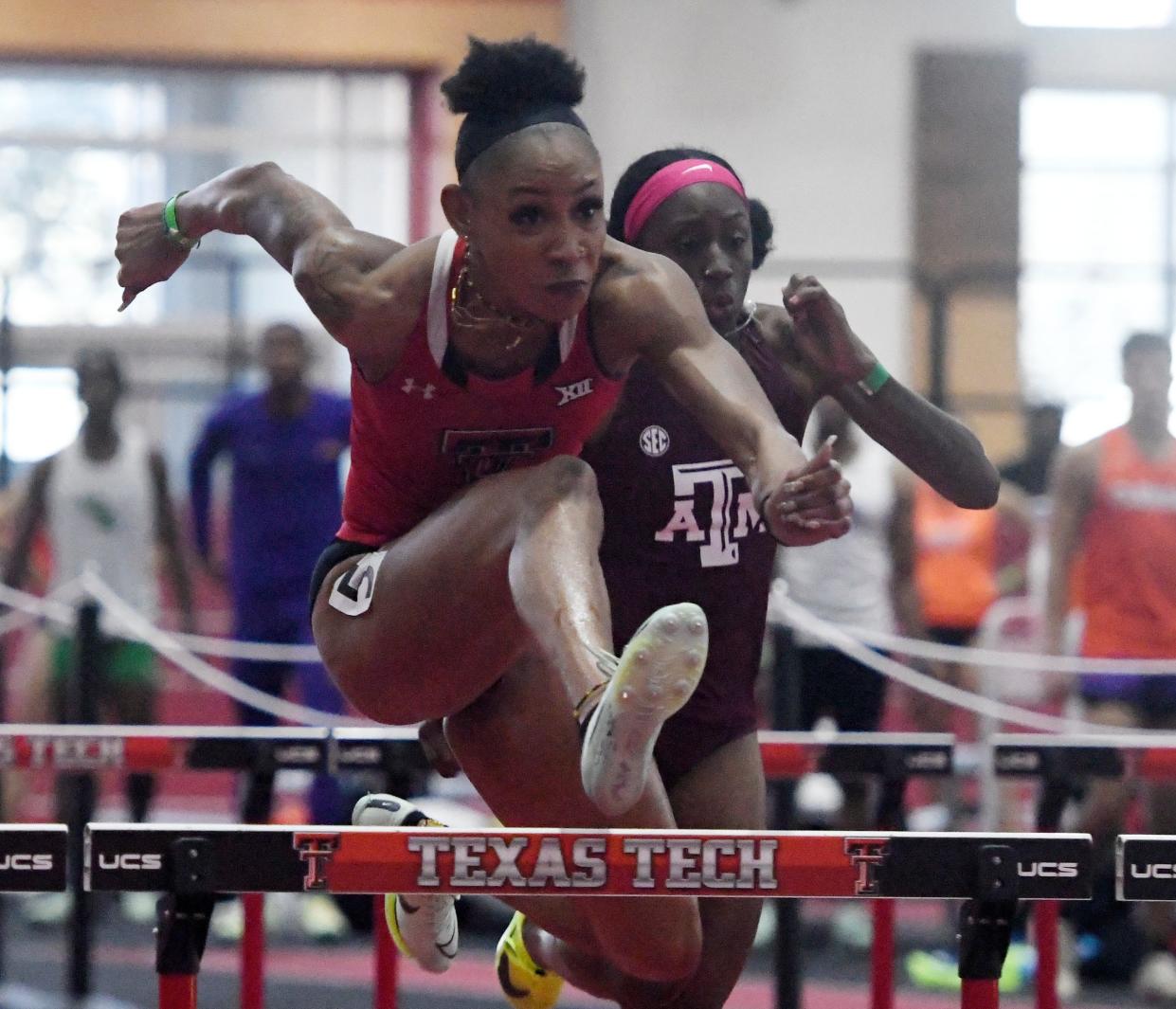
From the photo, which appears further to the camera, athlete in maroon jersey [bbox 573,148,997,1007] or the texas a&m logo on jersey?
athlete in maroon jersey [bbox 573,148,997,1007]

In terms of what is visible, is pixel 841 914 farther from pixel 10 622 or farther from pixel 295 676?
pixel 10 622

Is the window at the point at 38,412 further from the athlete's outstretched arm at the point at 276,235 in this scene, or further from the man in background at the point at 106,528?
the athlete's outstretched arm at the point at 276,235

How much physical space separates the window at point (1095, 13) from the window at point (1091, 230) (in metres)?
0.37

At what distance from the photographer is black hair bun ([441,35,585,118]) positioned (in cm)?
303

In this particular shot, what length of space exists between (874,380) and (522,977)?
1524 mm

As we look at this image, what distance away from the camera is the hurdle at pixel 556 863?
264 cm

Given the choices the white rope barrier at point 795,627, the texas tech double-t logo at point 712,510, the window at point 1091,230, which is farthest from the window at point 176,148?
the texas tech double-t logo at point 712,510

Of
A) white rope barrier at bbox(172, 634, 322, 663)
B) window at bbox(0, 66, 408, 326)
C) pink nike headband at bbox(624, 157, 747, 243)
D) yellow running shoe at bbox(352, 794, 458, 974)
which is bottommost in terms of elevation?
yellow running shoe at bbox(352, 794, 458, 974)

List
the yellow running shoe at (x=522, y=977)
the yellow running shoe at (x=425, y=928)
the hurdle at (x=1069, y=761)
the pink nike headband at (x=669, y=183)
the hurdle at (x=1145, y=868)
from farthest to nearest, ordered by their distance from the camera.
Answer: the hurdle at (x=1069, y=761) → the yellow running shoe at (x=522, y=977) → the yellow running shoe at (x=425, y=928) → the pink nike headband at (x=669, y=183) → the hurdle at (x=1145, y=868)

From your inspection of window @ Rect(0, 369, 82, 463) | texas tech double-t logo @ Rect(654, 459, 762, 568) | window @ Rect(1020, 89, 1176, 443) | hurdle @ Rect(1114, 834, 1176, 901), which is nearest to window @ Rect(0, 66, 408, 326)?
window @ Rect(0, 369, 82, 463)

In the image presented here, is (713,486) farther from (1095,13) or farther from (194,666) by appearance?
(1095,13)

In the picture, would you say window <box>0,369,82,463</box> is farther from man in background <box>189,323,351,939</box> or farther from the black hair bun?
the black hair bun

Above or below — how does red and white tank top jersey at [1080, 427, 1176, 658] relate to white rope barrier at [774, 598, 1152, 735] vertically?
above

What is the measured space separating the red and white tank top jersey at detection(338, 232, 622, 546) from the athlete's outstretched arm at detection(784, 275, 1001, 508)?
0.43 metres
